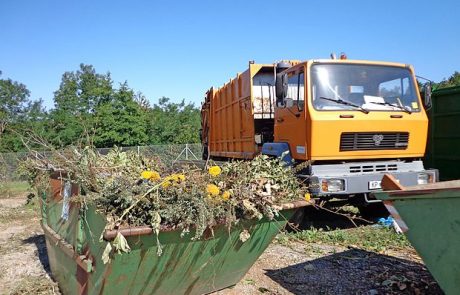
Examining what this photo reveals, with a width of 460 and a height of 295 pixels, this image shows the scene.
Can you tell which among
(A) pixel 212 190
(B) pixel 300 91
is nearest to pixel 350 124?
(B) pixel 300 91

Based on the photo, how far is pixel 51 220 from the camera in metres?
4.41

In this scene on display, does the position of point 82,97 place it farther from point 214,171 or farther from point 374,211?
point 214,171

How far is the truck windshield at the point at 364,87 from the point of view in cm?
617

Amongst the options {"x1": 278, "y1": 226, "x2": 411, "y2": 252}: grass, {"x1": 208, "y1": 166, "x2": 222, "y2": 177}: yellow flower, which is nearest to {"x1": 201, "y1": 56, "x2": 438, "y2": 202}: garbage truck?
{"x1": 278, "y1": 226, "x2": 411, "y2": 252}: grass

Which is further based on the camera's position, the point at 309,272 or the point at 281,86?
the point at 281,86

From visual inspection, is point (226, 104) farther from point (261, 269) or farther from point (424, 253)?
point (424, 253)

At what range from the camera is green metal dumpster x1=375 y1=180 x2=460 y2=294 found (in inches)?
113

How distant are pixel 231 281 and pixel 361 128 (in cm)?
321

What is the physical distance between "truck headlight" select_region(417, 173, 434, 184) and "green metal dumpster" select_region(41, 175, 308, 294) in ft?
12.0

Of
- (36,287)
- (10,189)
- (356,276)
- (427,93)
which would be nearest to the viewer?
(36,287)

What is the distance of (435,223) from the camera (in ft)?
9.85

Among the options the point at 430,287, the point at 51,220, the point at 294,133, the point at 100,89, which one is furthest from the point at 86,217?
the point at 100,89

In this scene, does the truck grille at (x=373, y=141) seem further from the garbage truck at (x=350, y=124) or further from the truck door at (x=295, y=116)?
the truck door at (x=295, y=116)

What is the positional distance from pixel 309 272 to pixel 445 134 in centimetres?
536
